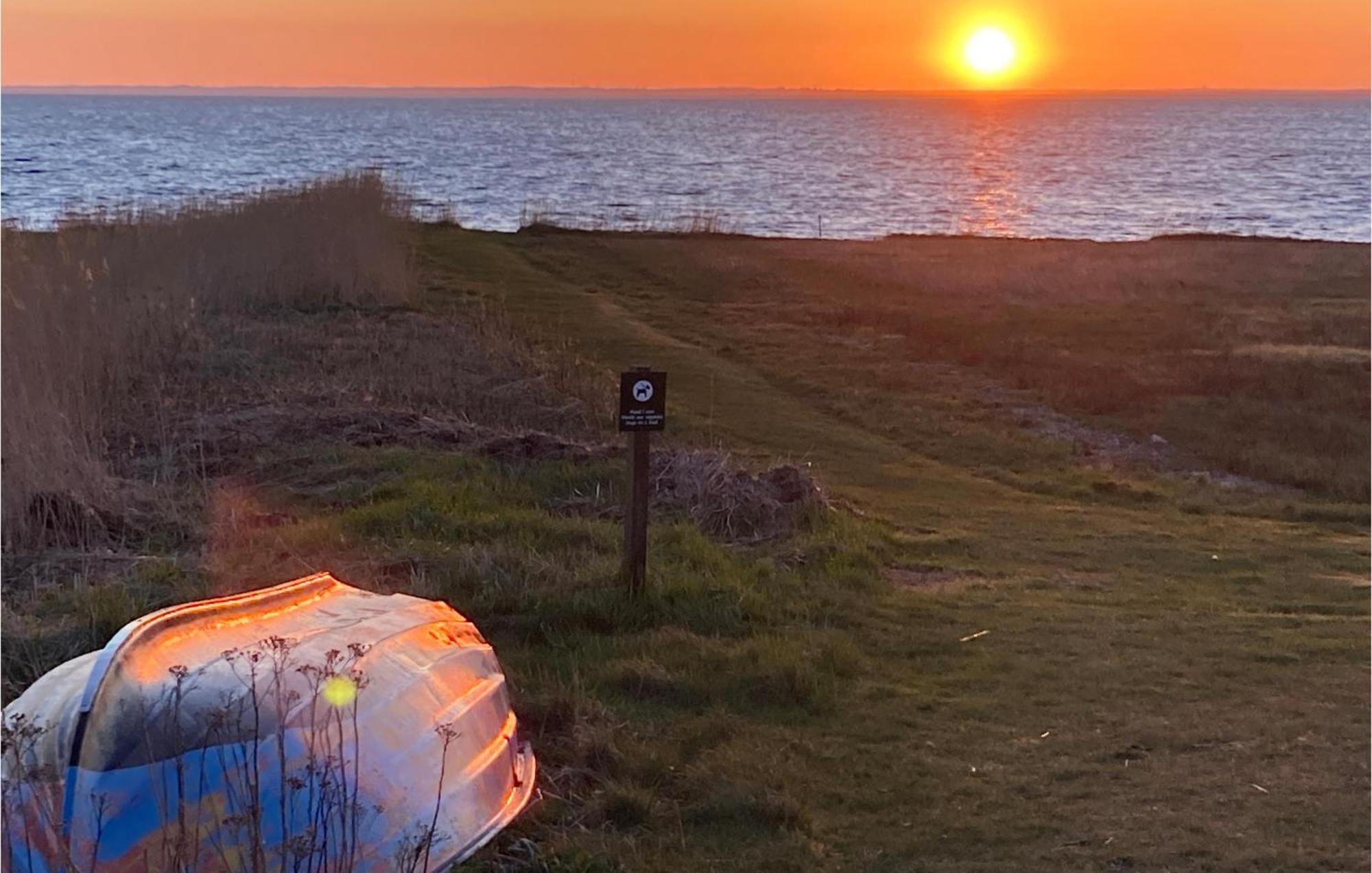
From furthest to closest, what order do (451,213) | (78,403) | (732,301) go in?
1. (451,213)
2. (732,301)
3. (78,403)

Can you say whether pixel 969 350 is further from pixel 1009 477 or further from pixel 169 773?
pixel 169 773

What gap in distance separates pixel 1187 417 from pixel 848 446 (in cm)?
491

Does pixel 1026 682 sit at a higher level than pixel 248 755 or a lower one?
lower

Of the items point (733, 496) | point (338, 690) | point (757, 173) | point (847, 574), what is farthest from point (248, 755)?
point (757, 173)

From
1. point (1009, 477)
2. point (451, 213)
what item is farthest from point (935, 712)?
point (451, 213)

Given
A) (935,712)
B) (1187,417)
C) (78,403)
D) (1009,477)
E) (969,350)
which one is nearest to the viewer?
(935,712)

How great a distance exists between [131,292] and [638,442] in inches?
365

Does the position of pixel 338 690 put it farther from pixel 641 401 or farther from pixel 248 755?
pixel 641 401

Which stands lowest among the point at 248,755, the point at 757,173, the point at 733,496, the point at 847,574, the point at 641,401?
the point at 757,173

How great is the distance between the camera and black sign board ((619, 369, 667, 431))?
21.2ft

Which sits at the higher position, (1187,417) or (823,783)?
(823,783)

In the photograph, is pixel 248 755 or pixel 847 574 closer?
pixel 248 755

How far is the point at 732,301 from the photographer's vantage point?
74.0ft

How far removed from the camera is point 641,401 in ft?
21.4
